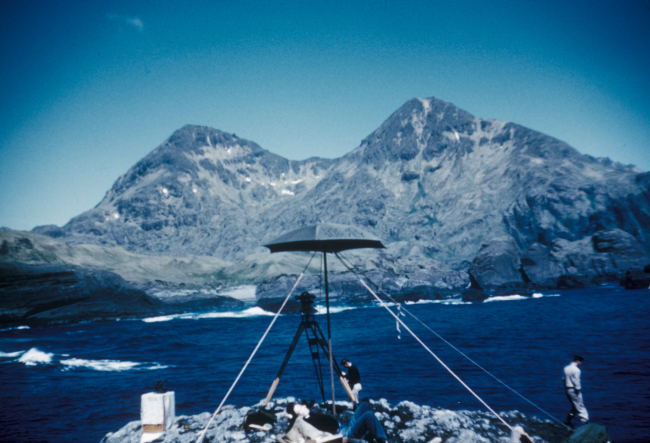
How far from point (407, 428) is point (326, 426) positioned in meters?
2.33

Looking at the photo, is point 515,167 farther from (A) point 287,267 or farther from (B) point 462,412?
(B) point 462,412

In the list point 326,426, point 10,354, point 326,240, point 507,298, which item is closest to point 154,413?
point 326,426

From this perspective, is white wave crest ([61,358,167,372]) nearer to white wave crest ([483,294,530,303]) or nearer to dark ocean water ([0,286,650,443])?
dark ocean water ([0,286,650,443])

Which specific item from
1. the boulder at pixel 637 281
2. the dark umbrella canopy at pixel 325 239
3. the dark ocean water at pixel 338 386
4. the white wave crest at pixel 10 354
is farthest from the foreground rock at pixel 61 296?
the boulder at pixel 637 281

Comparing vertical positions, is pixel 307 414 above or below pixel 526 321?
above

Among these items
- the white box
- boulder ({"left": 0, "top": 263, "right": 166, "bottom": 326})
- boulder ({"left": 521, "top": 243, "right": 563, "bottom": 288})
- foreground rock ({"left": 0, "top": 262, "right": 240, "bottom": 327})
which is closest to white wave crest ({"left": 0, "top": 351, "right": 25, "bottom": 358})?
the white box

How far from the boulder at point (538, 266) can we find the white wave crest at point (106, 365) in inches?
4067

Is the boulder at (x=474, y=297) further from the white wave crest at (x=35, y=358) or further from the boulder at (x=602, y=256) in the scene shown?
the white wave crest at (x=35, y=358)

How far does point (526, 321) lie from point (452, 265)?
4126 inches

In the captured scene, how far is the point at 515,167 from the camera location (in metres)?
173

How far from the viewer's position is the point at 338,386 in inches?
639

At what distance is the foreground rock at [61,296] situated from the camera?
55031 mm

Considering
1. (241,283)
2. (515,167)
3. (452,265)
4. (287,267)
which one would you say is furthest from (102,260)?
(515,167)

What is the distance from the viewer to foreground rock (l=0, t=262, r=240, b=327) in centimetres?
5503
